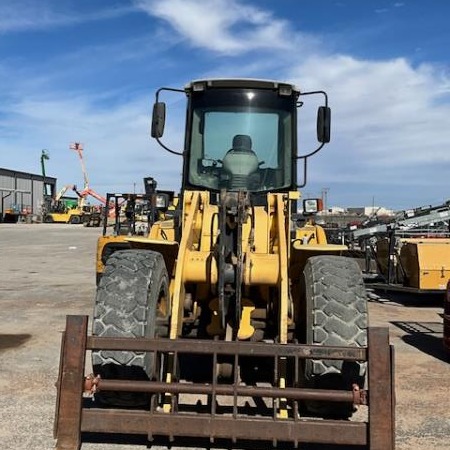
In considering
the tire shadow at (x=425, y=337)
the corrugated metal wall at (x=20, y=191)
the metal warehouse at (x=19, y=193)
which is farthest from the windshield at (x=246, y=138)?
the corrugated metal wall at (x=20, y=191)

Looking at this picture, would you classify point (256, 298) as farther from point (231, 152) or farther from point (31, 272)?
point (31, 272)

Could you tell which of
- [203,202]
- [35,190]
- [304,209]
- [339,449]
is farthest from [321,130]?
[35,190]

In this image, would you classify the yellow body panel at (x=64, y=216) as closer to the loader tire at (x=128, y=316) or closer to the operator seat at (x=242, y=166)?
the operator seat at (x=242, y=166)

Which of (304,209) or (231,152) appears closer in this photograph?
(231,152)

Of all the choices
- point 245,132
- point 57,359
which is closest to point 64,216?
point 57,359

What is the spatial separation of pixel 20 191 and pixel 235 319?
74.2 meters

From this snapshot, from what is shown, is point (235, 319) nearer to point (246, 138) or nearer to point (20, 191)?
point (246, 138)

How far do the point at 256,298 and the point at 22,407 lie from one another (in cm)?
215

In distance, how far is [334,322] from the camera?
13.5 ft

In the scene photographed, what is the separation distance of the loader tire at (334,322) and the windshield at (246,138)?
1.66 m

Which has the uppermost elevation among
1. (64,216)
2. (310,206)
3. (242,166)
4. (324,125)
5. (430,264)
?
(64,216)

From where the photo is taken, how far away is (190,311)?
5.16 m

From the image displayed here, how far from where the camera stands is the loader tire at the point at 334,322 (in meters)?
4.04

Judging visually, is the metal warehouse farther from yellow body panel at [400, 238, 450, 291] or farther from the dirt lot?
yellow body panel at [400, 238, 450, 291]
